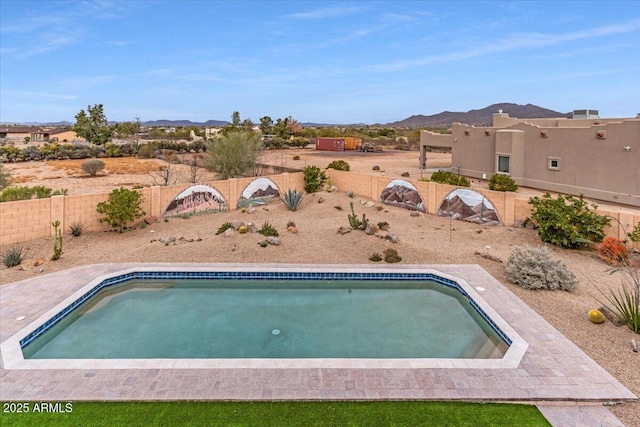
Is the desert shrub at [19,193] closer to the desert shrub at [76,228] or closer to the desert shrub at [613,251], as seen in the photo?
the desert shrub at [76,228]

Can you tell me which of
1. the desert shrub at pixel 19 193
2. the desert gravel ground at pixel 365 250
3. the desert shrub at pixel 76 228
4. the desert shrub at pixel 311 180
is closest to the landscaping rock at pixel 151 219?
the desert gravel ground at pixel 365 250

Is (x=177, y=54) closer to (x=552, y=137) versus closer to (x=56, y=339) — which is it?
(x=552, y=137)

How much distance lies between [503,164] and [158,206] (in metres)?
23.0

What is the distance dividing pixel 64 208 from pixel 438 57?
138ft

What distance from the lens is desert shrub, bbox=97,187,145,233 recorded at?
15.5 m

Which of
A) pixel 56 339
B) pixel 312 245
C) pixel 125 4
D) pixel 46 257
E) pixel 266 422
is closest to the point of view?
pixel 266 422

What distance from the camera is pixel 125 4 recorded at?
2644 cm

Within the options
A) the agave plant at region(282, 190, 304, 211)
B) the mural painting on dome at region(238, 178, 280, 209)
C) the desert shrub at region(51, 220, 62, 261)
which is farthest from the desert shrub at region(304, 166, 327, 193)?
the desert shrub at region(51, 220, 62, 261)

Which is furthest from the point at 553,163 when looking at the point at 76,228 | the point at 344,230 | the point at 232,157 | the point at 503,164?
the point at 76,228

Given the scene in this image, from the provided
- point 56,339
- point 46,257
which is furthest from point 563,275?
point 46,257

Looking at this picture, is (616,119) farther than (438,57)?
No

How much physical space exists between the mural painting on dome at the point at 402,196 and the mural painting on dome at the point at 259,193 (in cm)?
604

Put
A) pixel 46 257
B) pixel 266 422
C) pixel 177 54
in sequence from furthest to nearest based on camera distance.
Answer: pixel 177 54 < pixel 46 257 < pixel 266 422

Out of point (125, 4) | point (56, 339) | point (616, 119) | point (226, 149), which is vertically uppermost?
point (125, 4)
